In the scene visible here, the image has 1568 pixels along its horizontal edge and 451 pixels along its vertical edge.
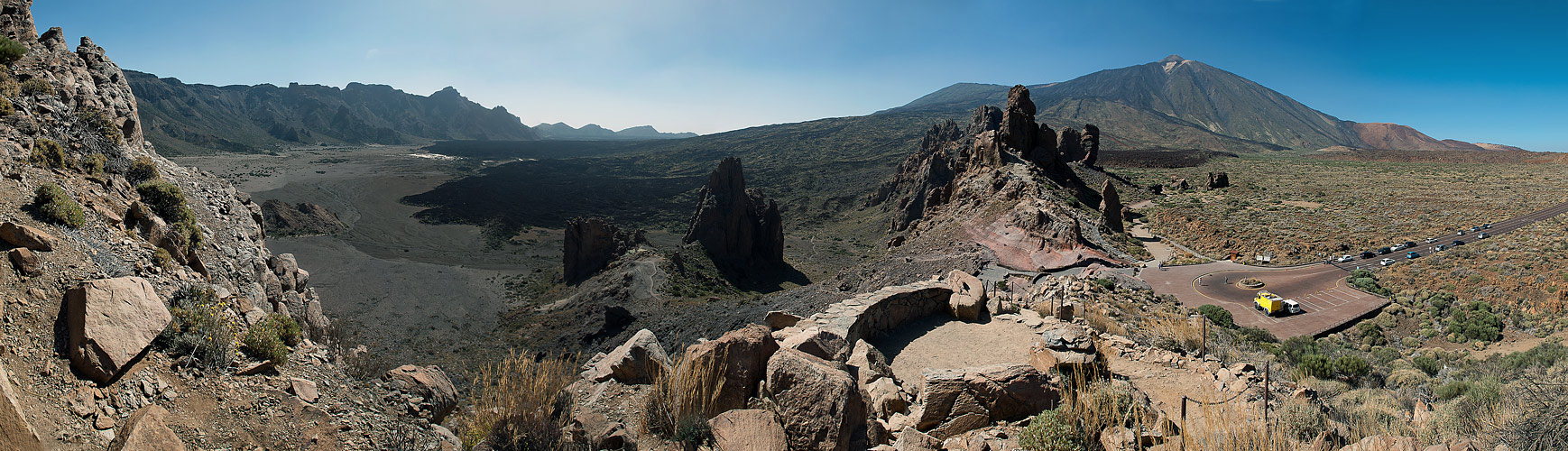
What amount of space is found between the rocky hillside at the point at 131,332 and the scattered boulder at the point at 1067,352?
6865 millimetres

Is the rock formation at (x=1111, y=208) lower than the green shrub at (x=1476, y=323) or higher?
higher

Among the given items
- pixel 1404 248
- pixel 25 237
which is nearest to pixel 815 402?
pixel 25 237

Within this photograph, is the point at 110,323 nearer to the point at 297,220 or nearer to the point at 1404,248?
the point at 1404,248

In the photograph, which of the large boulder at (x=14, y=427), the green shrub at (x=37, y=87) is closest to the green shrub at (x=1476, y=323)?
the large boulder at (x=14, y=427)

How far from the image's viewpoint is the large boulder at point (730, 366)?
18.5 feet

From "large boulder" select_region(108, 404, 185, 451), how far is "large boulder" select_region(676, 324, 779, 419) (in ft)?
11.2

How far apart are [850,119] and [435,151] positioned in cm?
12430

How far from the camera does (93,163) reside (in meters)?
7.63

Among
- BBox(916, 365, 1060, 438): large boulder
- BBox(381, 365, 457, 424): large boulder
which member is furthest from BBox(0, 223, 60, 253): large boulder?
BBox(916, 365, 1060, 438): large boulder

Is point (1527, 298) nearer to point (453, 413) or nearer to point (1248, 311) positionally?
point (1248, 311)

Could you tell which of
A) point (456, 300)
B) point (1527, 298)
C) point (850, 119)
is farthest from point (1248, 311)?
point (850, 119)

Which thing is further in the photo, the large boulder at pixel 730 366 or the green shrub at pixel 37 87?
the green shrub at pixel 37 87

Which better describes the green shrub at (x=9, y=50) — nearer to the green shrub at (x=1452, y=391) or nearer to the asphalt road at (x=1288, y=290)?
the green shrub at (x=1452, y=391)

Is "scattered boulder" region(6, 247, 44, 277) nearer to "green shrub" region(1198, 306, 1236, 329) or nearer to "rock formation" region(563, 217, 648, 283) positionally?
"green shrub" region(1198, 306, 1236, 329)
